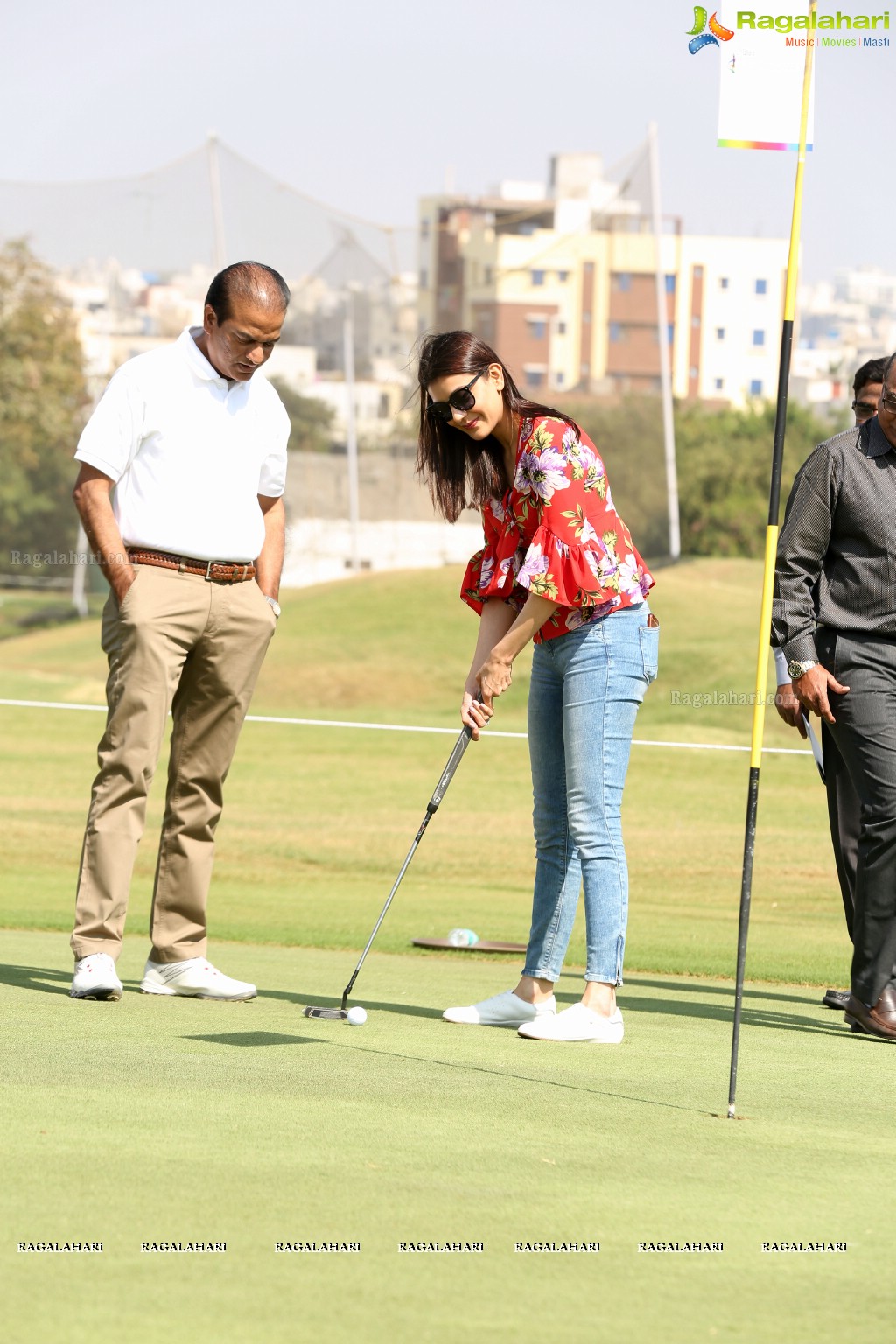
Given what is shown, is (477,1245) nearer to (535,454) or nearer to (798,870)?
(535,454)

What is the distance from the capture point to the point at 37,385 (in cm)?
3891

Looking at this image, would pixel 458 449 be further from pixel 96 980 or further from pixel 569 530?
pixel 96 980

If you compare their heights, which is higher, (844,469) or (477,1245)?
(844,469)

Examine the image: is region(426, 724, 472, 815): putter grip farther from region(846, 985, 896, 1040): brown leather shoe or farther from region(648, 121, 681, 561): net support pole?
region(648, 121, 681, 561): net support pole

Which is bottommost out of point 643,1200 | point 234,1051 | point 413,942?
point 413,942

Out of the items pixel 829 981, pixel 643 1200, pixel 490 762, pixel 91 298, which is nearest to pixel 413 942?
pixel 829 981

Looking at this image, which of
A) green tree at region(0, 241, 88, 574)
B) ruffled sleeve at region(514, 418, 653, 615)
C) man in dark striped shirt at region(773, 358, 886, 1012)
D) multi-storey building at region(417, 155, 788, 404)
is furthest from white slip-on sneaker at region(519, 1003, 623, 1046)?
green tree at region(0, 241, 88, 574)

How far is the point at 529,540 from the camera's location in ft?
15.5

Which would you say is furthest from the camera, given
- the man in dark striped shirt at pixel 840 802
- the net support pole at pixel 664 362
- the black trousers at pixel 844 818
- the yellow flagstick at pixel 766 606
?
the net support pole at pixel 664 362

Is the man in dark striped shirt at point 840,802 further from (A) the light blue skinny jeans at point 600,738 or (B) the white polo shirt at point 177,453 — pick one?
(B) the white polo shirt at point 177,453

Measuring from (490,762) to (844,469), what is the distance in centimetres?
1520

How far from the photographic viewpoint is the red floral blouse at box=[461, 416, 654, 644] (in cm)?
450

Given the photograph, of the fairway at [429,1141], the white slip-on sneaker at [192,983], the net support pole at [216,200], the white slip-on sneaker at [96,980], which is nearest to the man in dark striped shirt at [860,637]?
the fairway at [429,1141]

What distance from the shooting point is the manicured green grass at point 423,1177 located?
2.28 meters
